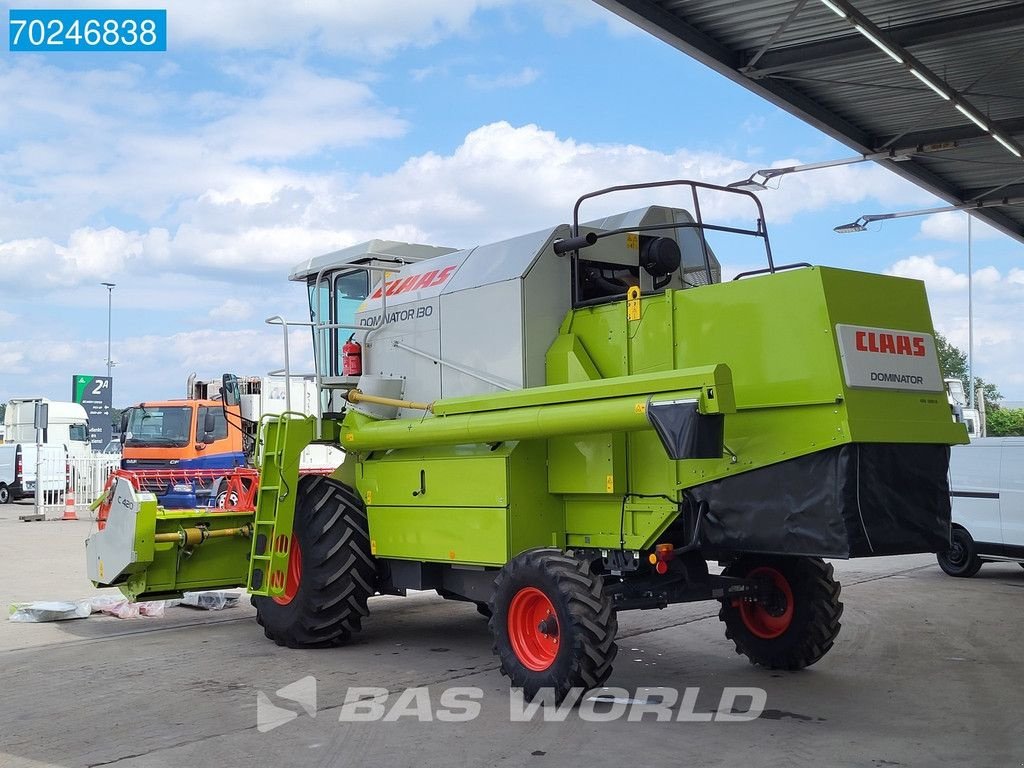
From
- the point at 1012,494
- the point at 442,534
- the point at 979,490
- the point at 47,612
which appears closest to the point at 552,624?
the point at 442,534

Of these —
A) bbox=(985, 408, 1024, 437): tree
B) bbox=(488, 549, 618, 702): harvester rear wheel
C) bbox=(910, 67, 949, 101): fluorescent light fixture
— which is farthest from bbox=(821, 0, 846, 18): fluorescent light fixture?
bbox=(985, 408, 1024, 437): tree

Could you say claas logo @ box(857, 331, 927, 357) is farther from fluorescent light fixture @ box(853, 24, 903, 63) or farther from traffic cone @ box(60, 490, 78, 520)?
traffic cone @ box(60, 490, 78, 520)

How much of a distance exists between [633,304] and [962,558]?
9054 millimetres

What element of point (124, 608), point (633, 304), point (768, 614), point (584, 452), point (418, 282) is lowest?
point (124, 608)

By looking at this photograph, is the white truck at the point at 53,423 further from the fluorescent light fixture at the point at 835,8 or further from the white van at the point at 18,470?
the fluorescent light fixture at the point at 835,8

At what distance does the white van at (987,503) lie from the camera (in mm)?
13344

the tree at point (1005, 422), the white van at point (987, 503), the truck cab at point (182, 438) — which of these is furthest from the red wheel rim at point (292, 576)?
the tree at point (1005, 422)

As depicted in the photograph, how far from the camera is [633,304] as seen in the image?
730 centimetres

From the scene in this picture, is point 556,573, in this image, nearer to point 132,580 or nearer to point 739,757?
point 739,757

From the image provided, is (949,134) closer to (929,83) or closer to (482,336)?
(929,83)

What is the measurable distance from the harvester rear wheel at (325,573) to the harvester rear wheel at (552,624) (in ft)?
6.74

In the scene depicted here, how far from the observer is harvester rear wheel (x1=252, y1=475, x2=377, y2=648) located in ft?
28.6

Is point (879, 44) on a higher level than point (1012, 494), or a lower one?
higher

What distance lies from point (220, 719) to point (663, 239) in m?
4.54
